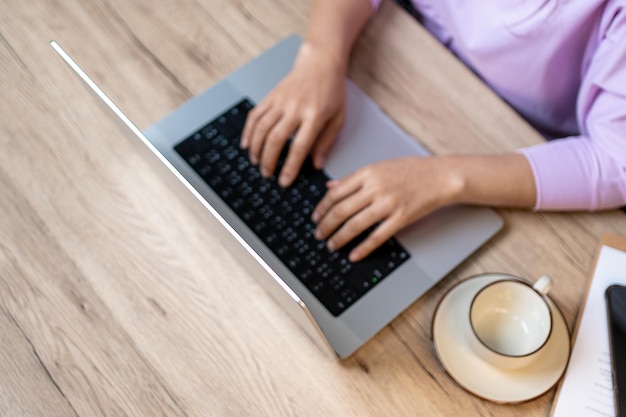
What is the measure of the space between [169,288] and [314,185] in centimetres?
22

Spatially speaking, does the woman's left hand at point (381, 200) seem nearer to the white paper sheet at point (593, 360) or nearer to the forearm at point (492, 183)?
the forearm at point (492, 183)

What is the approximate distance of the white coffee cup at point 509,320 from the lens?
0.69 meters

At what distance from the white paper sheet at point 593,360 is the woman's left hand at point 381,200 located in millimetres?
191

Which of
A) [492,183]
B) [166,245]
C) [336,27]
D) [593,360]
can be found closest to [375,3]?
[336,27]

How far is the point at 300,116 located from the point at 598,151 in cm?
37

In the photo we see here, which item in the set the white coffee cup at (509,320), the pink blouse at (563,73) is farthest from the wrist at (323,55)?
the white coffee cup at (509,320)

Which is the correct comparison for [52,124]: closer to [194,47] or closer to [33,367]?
[194,47]

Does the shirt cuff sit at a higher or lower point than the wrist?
lower

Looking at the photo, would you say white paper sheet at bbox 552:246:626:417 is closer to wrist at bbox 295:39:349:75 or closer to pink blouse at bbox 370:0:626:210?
pink blouse at bbox 370:0:626:210

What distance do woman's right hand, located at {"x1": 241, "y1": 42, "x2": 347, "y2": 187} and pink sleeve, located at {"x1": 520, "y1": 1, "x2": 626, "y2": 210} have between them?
0.25 metres

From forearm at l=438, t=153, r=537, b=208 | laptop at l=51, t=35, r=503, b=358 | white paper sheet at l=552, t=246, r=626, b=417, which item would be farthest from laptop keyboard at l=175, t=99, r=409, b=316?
white paper sheet at l=552, t=246, r=626, b=417

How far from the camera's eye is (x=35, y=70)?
3.05ft

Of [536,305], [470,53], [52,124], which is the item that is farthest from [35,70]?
[536,305]

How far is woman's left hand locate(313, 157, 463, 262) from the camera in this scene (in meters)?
0.80
